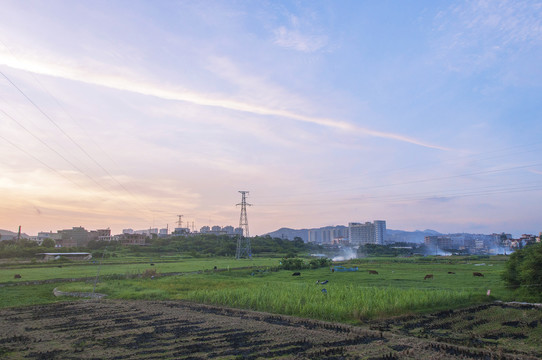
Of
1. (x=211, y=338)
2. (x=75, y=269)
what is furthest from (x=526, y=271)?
(x=75, y=269)

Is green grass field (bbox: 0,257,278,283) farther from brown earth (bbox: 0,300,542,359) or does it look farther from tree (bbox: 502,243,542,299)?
tree (bbox: 502,243,542,299)

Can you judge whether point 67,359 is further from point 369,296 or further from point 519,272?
point 519,272

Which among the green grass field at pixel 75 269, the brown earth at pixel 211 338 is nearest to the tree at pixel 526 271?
the brown earth at pixel 211 338

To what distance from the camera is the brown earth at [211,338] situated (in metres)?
11.3

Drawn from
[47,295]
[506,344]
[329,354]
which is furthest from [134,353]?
[47,295]

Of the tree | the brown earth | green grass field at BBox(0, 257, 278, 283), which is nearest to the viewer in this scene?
the brown earth

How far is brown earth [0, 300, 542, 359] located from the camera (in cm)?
1130

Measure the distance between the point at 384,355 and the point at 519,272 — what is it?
17.9 metres

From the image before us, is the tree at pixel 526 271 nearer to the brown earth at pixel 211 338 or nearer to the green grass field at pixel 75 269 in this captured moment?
the brown earth at pixel 211 338

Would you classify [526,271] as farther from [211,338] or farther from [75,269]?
[75,269]

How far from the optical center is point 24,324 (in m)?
16.8

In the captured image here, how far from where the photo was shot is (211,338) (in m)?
13.5

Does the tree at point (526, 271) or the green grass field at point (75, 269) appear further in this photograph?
the green grass field at point (75, 269)

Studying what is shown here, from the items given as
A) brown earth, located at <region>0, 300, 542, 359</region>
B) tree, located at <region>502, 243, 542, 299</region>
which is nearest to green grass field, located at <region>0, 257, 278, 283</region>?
brown earth, located at <region>0, 300, 542, 359</region>
